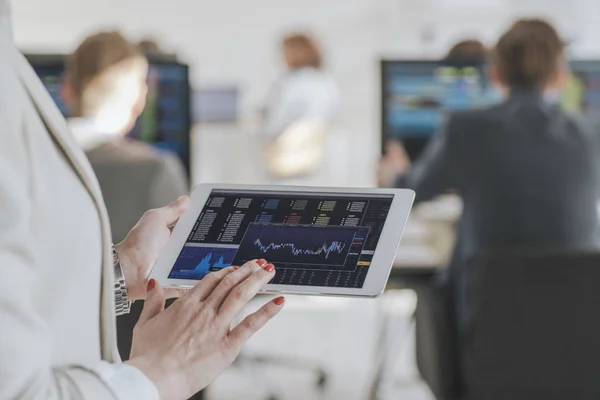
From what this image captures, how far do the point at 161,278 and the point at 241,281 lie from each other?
118 mm

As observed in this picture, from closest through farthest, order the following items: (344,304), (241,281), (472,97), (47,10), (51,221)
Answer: (51,221) → (241,281) → (472,97) → (344,304) → (47,10)

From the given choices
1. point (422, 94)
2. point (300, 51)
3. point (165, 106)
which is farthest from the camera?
point (300, 51)

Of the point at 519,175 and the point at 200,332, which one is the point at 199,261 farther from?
the point at 519,175

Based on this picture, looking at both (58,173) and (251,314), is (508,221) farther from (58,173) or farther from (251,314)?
(58,173)

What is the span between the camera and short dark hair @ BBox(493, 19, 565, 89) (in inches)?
94.0

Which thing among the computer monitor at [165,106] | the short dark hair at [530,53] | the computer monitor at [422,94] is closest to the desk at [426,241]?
the computer monitor at [422,94]

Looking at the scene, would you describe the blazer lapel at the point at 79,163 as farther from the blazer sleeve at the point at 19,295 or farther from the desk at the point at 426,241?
the desk at the point at 426,241

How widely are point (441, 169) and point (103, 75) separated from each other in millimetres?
825

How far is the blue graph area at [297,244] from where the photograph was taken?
0.89m

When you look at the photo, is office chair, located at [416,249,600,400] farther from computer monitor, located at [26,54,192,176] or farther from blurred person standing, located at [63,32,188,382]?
computer monitor, located at [26,54,192,176]

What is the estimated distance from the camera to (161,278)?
0.94m

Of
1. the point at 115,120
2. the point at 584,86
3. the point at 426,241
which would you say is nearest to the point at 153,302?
the point at 115,120

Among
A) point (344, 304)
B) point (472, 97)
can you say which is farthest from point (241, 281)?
point (344, 304)

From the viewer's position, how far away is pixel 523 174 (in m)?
2.25
